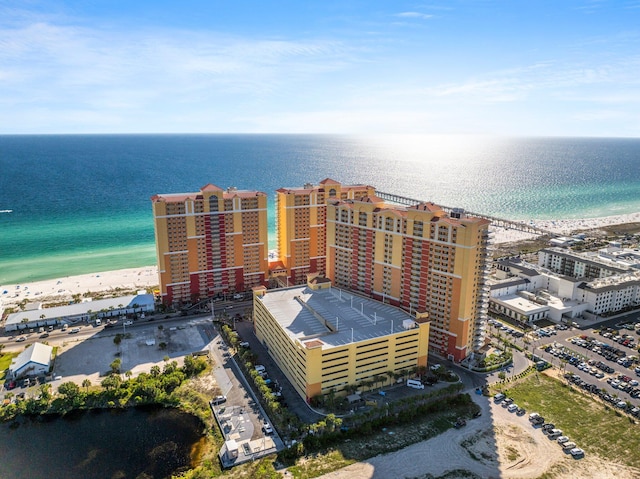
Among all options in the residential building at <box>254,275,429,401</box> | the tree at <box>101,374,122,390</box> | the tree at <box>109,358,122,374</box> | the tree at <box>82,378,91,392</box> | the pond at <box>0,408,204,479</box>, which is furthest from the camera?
the tree at <box>109,358,122,374</box>

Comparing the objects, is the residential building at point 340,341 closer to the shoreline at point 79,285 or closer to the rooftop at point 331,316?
the rooftop at point 331,316

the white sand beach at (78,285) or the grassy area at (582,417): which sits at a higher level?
the white sand beach at (78,285)

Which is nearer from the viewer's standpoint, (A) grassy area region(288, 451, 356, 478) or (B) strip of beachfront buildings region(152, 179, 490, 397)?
(A) grassy area region(288, 451, 356, 478)

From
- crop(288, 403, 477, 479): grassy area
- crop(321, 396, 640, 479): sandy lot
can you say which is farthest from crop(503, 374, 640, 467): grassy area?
crop(288, 403, 477, 479): grassy area

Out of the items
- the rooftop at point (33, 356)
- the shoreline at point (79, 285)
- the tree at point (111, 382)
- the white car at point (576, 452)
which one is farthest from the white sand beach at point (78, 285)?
the white car at point (576, 452)

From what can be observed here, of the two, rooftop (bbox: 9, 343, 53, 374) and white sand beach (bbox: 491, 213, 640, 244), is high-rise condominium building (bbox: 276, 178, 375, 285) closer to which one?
rooftop (bbox: 9, 343, 53, 374)
